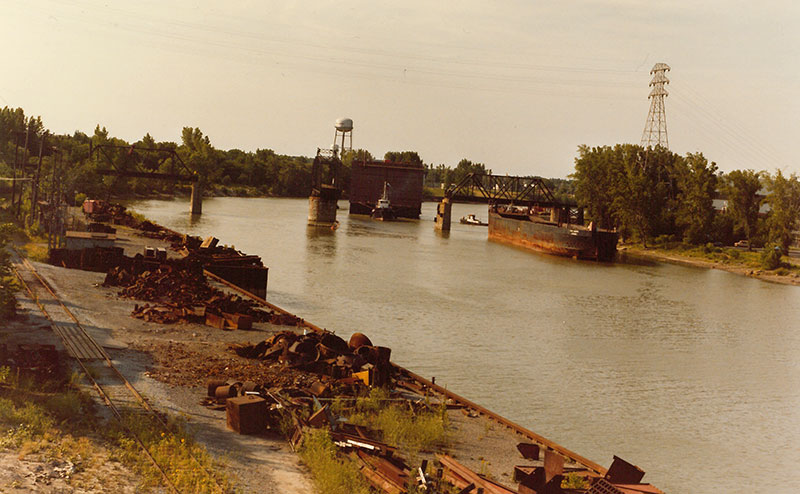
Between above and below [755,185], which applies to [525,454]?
below

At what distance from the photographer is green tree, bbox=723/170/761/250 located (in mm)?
83000

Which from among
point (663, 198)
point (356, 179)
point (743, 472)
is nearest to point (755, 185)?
point (663, 198)

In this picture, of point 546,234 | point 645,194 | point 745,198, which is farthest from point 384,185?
point 745,198

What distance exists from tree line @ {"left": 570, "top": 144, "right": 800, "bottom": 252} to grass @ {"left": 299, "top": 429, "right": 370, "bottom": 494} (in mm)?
79102

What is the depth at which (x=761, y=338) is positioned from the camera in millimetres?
34031

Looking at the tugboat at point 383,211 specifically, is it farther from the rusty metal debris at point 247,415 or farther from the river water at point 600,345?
the rusty metal debris at point 247,415

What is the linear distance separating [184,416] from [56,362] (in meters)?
3.27

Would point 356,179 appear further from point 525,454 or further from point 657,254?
point 525,454

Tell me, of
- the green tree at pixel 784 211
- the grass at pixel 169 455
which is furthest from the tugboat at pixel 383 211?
the grass at pixel 169 455

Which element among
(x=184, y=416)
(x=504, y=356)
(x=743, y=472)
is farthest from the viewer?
(x=504, y=356)

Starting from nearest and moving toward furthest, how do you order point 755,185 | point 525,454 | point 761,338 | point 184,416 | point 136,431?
1. point 136,431
2. point 184,416
3. point 525,454
4. point 761,338
5. point 755,185

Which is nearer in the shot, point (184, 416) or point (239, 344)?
point (184, 416)

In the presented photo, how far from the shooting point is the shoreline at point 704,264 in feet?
203

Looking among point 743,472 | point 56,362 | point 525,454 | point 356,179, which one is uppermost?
point 356,179
